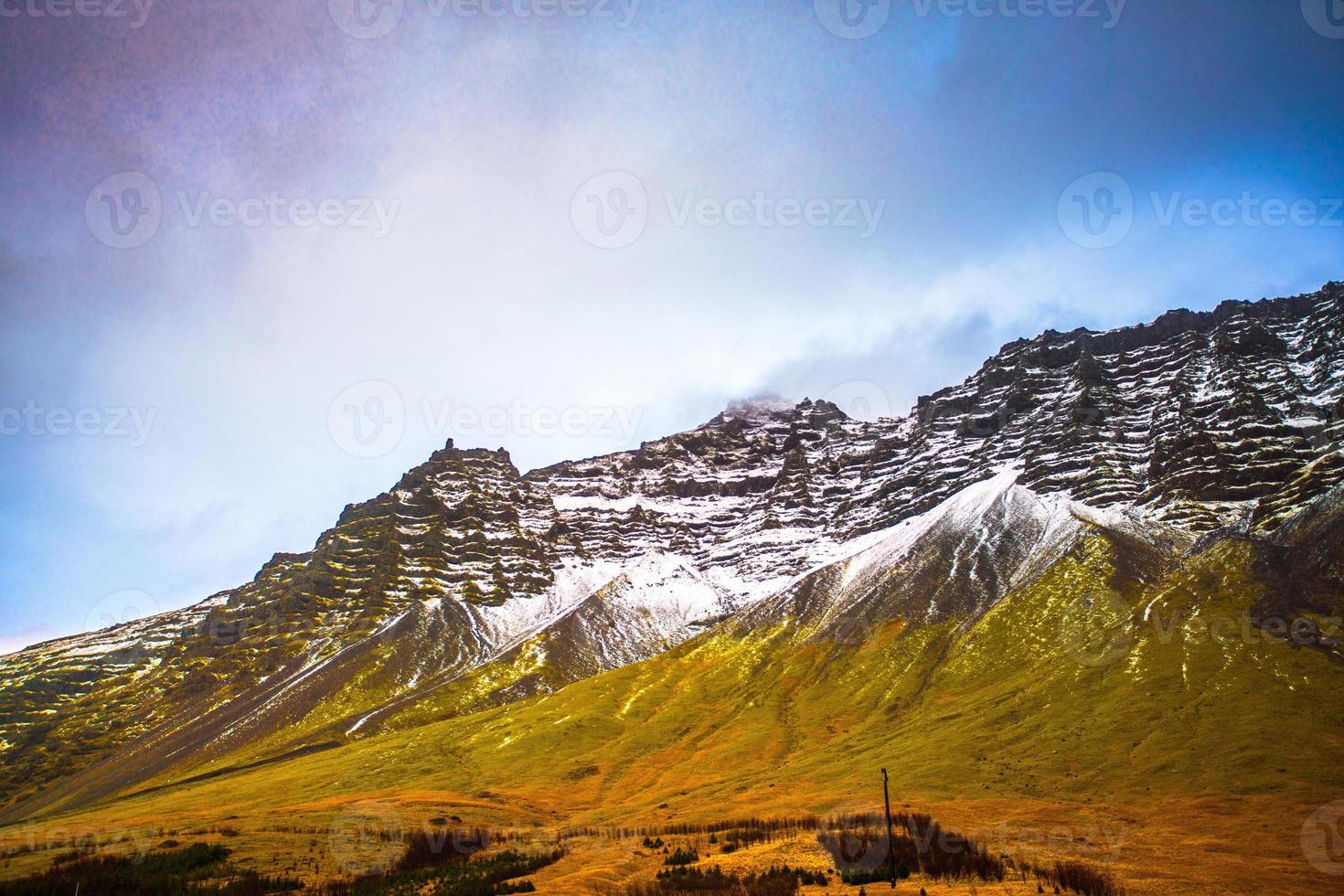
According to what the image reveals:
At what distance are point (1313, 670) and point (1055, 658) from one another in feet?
122

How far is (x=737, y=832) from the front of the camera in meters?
68.8

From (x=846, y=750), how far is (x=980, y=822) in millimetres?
50716

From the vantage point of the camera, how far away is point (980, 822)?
70.2 m

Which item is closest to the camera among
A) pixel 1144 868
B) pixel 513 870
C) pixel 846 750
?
pixel 1144 868

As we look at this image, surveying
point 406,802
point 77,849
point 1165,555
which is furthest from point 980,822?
point 1165,555

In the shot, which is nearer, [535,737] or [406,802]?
[406,802]

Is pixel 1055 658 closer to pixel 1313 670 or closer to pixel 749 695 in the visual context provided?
pixel 1313 670

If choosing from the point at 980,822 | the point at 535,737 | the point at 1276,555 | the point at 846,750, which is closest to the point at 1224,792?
the point at 980,822

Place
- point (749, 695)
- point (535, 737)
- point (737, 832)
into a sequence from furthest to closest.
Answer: point (749, 695), point (535, 737), point (737, 832)

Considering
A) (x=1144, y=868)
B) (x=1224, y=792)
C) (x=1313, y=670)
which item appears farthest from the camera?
(x=1313, y=670)

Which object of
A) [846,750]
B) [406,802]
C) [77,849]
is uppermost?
[77,849]

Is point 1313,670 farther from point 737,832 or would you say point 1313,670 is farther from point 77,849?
point 77,849

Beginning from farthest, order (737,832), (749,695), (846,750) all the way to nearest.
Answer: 1. (749,695)
2. (846,750)
3. (737,832)

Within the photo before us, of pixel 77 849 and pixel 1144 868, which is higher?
pixel 77 849
